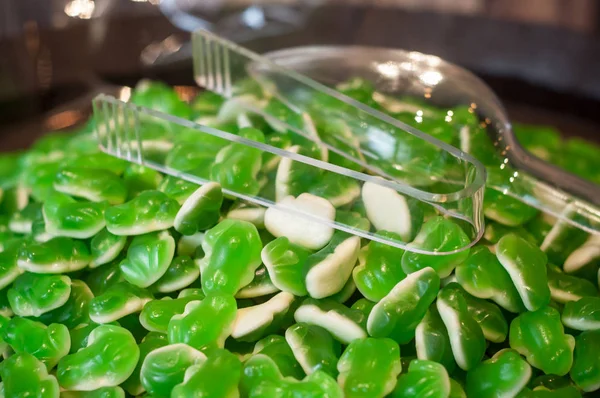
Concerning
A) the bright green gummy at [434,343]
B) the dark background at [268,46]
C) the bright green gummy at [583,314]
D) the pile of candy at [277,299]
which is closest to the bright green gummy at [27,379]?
the pile of candy at [277,299]

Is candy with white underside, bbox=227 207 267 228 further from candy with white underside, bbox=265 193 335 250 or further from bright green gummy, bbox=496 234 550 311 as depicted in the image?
bright green gummy, bbox=496 234 550 311

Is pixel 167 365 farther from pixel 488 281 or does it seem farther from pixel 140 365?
pixel 488 281

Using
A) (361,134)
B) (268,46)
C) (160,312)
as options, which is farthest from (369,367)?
(268,46)

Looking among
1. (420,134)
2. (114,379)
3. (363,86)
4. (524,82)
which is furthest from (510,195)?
(524,82)

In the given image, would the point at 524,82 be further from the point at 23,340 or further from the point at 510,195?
the point at 23,340

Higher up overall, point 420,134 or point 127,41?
point 420,134

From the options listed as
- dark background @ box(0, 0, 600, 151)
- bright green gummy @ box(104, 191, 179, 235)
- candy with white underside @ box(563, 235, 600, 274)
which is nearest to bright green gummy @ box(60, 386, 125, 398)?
bright green gummy @ box(104, 191, 179, 235)
